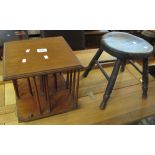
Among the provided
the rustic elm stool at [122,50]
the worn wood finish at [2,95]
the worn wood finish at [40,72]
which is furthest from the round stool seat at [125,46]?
the worn wood finish at [2,95]

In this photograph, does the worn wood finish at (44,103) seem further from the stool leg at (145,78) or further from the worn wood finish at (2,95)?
the stool leg at (145,78)

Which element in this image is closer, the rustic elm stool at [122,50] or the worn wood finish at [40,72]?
the worn wood finish at [40,72]

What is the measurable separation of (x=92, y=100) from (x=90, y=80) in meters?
0.21

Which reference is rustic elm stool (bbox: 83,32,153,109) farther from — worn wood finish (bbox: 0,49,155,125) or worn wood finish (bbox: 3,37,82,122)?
worn wood finish (bbox: 3,37,82,122)

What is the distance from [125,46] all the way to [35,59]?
Result: 19.1 inches

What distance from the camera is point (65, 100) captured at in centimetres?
116

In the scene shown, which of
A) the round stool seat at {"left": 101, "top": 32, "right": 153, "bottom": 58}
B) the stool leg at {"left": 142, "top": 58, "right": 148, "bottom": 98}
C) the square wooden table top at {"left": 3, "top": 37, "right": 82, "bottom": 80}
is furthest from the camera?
the stool leg at {"left": 142, "top": 58, "right": 148, "bottom": 98}

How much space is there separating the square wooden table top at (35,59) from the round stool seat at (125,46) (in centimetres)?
22

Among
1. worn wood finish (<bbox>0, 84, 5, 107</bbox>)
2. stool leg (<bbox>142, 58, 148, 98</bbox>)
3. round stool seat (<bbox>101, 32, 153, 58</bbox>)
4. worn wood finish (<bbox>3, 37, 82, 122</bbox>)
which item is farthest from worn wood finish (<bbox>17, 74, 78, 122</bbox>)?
stool leg (<bbox>142, 58, 148, 98</bbox>)

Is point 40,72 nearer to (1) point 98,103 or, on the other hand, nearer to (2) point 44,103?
(2) point 44,103

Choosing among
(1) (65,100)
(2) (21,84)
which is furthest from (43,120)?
(2) (21,84)

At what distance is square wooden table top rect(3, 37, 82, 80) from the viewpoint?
0.85m

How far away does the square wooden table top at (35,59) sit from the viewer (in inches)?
33.4

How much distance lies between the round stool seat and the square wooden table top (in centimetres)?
22
